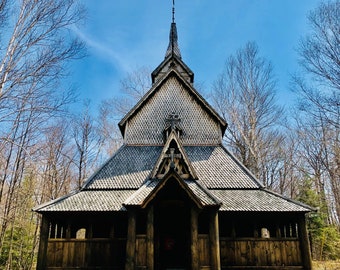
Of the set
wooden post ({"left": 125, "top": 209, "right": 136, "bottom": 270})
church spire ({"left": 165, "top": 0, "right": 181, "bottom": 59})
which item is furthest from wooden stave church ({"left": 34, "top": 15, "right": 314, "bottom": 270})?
church spire ({"left": 165, "top": 0, "right": 181, "bottom": 59})

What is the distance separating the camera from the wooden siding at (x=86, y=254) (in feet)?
35.5

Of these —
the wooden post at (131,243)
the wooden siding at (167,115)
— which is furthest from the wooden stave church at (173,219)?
the wooden siding at (167,115)

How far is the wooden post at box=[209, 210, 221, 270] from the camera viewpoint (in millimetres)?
9672

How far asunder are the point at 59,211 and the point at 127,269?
3.78 meters

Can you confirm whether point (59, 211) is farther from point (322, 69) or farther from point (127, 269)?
point (322, 69)

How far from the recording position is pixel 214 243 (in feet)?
32.5

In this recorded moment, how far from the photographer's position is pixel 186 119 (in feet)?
55.0

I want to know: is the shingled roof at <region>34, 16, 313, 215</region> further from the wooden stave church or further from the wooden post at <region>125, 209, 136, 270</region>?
the wooden post at <region>125, 209, 136, 270</region>

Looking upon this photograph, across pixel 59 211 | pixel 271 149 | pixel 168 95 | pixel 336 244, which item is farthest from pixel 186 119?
pixel 336 244

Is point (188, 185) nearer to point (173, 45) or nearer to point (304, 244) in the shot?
point (304, 244)

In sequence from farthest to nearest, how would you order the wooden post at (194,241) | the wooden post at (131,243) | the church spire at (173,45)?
1. the church spire at (173,45)
2. the wooden post at (131,243)
3. the wooden post at (194,241)

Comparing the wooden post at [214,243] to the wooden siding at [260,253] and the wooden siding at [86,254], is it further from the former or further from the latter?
the wooden siding at [86,254]

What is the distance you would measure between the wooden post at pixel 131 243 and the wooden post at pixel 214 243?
2809mm

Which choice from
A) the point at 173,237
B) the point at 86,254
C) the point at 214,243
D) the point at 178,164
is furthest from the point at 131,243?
the point at 178,164
